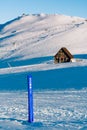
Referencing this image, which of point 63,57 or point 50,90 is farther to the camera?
point 63,57

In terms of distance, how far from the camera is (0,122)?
955 centimetres

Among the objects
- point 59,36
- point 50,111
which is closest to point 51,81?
point 50,111

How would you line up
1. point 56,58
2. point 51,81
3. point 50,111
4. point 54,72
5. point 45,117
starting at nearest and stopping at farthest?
point 45,117
point 50,111
point 51,81
point 54,72
point 56,58

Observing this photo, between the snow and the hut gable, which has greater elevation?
the hut gable

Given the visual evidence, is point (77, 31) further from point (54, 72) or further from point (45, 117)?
point (45, 117)

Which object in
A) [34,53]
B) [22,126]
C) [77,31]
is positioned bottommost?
[22,126]

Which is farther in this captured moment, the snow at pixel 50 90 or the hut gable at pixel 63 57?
the hut gable at pixel 63 57

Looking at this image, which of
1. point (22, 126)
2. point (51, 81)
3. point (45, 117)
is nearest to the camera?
point (22, 126)

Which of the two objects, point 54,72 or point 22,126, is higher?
point 54,72

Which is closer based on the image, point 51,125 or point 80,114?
point 51,125

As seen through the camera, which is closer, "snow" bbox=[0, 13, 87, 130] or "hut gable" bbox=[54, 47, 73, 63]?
"snow" bbox=[0, 13, 87, 130]

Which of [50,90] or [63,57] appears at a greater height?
[63,57]

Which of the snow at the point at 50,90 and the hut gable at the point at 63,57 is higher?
the hut gable at the point at 63,57

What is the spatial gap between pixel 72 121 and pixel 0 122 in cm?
158
